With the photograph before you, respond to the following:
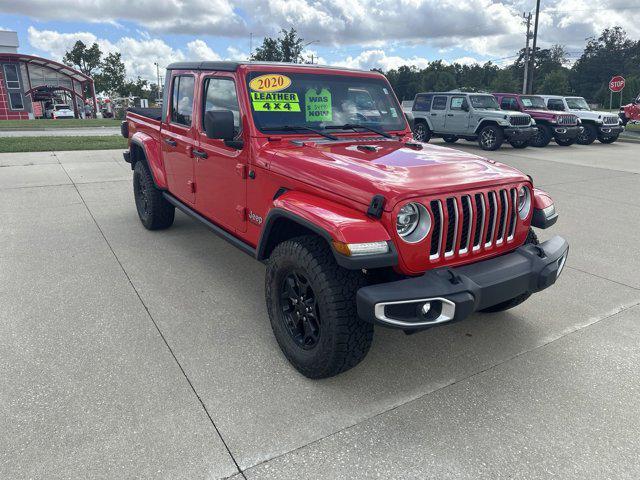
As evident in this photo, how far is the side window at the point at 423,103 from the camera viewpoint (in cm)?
1654

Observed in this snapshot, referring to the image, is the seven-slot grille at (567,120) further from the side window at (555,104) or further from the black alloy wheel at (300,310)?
the black alloy wheel at (300,310)

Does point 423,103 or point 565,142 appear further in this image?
point 423,103

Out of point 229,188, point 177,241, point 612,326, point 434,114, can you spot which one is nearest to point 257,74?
point 229,188

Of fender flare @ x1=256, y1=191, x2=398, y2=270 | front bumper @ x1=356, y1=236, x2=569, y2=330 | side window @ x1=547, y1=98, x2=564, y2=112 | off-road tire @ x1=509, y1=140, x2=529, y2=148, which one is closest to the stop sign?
side window @ x1=547, y1=98, x2=564, y2=112

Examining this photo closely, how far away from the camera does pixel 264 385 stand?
2.80 metres

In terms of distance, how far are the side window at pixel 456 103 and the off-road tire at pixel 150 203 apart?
12169mm

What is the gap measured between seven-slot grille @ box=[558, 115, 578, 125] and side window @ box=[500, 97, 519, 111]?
4.58ft

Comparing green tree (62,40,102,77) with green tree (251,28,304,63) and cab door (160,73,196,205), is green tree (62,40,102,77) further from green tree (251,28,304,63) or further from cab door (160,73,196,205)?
cab door (160,73,196,205)

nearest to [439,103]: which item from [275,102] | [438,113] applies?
[438,113]

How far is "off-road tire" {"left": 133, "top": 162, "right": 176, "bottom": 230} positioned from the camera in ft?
17.7

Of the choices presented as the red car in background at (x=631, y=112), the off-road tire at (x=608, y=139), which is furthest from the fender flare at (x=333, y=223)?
the red car in background at (x=631, y=112)

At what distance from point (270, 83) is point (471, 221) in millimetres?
1828

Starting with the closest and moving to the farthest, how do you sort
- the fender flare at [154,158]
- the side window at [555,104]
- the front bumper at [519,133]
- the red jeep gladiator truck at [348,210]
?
the red jeep gladiator truck at [348,210], the fender flare at [154,158], the front bumper at [519,133], the side window at [555,104]

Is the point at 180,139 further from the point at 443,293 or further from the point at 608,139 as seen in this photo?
the point at 608,139
